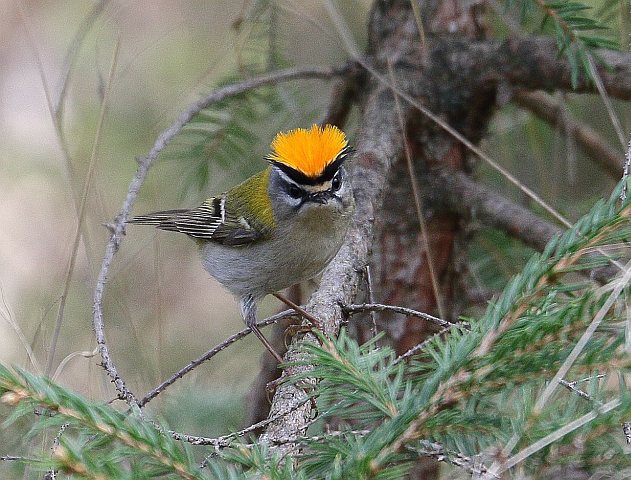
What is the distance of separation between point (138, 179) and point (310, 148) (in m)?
0.54

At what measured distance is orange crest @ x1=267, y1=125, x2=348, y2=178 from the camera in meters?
2.12

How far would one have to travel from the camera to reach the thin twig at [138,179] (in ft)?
4.14

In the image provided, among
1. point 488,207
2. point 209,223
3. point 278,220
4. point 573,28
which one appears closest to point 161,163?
point 209,223

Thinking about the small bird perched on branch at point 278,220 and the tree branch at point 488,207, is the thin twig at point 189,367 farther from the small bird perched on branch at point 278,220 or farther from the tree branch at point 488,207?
the tree branch at point 488,207

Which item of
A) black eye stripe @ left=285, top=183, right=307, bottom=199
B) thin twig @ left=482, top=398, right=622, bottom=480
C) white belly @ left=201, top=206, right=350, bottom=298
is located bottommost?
white belly @ left=201, top=206, right=350, bottom=298

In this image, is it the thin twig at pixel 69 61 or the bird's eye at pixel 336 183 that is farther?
the bird's eye at pixel 336 183

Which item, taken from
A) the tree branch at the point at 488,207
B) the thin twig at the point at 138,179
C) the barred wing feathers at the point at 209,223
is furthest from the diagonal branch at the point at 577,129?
the barred wing feathers at the point at 209,223

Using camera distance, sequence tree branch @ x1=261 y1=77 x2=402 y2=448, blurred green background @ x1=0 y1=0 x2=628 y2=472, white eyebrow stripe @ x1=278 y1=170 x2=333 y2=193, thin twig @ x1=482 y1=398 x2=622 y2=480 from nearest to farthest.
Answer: thin twig @ x1=482 y1=398 x2=622 y2=480, tree branch @ x1=261 y1=77 x2=402 y2=448, white eyebrow stripe @ x1=278 y1=170 x2=333 y2=193, blurred green background @ x1=0 y1=0 x2=628 y2=472

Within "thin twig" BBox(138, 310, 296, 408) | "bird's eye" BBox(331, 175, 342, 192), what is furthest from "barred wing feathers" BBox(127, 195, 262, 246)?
"thin twig" BBox(138, 310, 296, 408)

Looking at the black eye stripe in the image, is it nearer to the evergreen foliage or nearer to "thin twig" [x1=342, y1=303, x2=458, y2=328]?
"thin twig" [x1=342, y1=303, x2=458, y2=328]

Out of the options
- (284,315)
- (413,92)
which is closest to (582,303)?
(284,315)

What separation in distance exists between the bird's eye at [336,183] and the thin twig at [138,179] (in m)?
0.35

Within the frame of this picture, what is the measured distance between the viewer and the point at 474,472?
2.75ft

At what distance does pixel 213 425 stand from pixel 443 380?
5.50 feet
